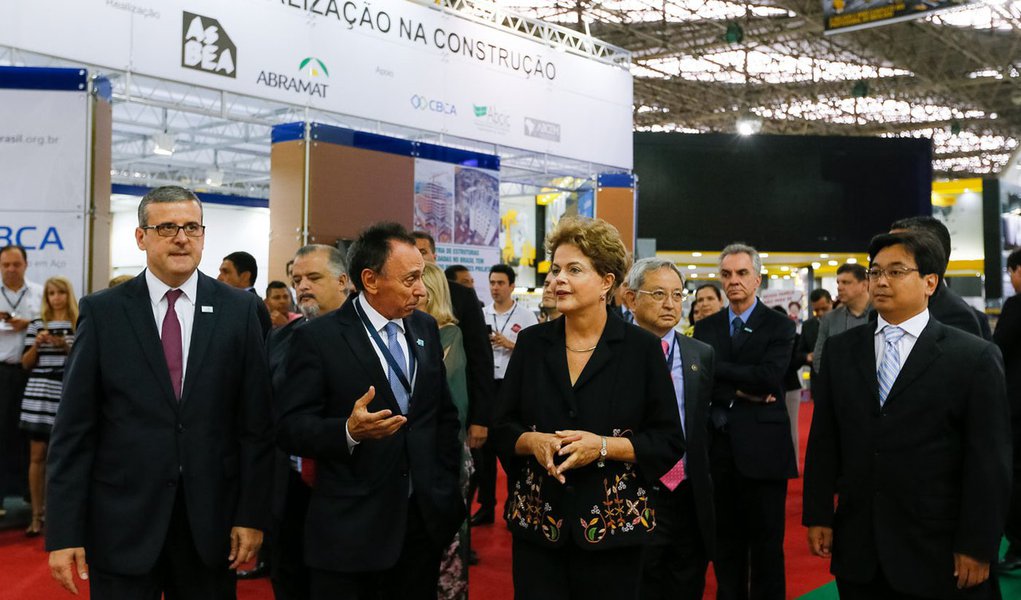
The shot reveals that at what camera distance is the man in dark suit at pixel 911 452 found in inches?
101

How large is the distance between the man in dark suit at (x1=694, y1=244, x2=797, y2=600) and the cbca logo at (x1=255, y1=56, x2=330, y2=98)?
6.23 metres

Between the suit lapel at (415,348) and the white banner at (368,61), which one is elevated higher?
the white banner at (368,61)

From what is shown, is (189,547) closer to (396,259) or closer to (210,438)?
(210,438)

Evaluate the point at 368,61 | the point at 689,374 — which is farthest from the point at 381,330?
the point at 368,61

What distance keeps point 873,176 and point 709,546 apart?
1775 cm

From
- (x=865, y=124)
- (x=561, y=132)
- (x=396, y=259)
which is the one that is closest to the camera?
(x=396, y=259)

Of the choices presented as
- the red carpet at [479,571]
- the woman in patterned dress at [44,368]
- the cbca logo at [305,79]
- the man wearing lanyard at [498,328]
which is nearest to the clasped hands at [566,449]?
the red carpet at [479,571]

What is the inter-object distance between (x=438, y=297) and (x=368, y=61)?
675 centimetres

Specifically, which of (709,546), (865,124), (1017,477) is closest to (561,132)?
(1017,477)

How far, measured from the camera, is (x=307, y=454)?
2465mm

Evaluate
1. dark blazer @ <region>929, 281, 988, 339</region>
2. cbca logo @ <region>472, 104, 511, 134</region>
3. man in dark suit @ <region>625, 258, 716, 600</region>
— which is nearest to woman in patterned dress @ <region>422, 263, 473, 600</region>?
man in dark suit @ <region>625, 258, 716, 600</region>

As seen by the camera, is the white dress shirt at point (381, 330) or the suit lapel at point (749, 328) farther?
the suit lapel at point (749, 328)

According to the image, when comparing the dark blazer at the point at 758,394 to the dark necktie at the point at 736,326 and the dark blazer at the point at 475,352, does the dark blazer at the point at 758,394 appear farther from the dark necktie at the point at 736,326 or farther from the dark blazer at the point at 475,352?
the dark blazer at the point at 475,352

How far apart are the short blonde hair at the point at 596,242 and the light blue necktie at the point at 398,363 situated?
Answer: 1.66 ft
